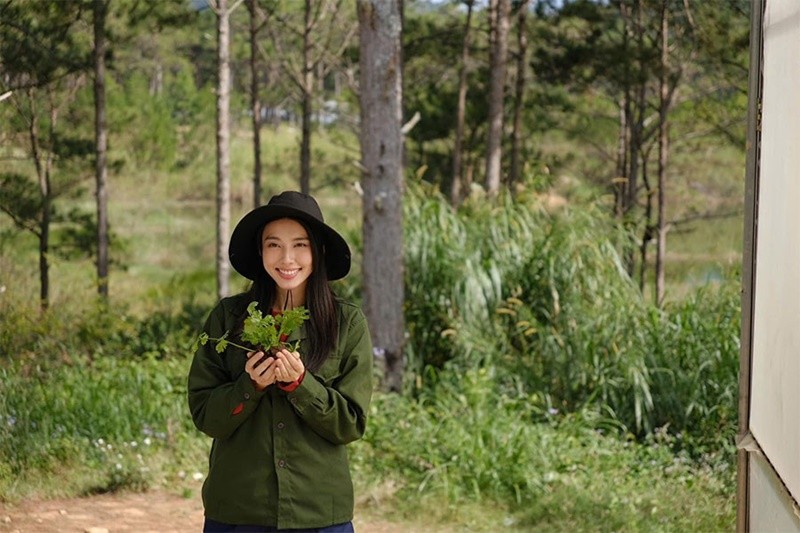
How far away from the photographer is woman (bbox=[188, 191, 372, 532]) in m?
2.36

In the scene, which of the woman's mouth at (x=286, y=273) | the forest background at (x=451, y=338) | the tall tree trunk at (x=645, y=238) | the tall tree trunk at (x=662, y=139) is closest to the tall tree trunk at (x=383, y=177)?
the forest background at (x=451, y=338)

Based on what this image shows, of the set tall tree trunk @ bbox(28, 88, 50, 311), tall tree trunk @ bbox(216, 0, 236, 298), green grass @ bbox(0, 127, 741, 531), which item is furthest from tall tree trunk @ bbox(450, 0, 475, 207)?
green grass @ bbox(0, 127, 741, 531)

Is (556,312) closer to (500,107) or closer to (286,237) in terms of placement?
(286,237)

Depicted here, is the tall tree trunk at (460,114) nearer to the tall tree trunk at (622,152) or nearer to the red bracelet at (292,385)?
the tall tree trunk at (622,152)

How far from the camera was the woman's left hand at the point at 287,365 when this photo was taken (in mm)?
2215

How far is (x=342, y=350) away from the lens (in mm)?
2436

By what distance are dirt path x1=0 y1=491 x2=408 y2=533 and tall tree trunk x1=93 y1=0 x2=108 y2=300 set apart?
5.51m

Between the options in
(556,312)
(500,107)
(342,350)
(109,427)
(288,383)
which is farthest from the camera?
(500,107)

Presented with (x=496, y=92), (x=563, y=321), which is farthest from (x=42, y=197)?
(x=563, y=321)

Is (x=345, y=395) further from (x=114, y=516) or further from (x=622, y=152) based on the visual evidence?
(x=622, y=152)

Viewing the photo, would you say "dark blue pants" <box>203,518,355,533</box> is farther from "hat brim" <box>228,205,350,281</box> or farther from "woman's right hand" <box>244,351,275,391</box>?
"hat brim" <box>228,205,350,281</box>

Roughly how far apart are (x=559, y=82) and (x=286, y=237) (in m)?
13.7

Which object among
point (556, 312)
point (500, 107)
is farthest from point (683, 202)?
point (556, 312)

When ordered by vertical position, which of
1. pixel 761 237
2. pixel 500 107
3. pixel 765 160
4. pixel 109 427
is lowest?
pixel 109 427
